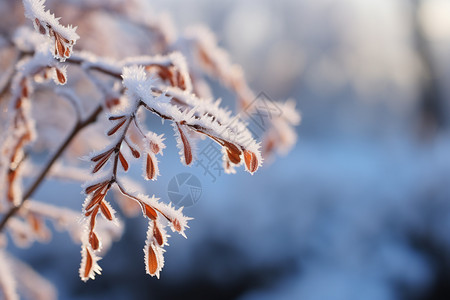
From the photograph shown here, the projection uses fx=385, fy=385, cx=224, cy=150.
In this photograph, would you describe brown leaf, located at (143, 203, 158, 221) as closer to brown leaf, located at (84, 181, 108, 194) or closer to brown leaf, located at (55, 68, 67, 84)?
brown leaf, located at (84, 181, 108, 194)

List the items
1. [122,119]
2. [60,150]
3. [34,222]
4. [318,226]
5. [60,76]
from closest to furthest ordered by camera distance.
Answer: [122,119] < [60,76] < [60,150] < [34,222] < [318,226]

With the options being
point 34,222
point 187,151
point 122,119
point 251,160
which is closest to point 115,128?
point 122,119

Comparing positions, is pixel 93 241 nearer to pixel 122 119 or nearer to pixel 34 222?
pixel 122 119

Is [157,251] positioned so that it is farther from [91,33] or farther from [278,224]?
[278,224]

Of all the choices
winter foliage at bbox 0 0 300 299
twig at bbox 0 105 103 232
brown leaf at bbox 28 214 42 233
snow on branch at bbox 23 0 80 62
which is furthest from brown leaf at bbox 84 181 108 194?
brown leaf at bbox 28 214 42 233

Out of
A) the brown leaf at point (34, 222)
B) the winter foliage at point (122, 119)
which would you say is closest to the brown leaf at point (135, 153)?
the winter foliage at point (122, 119)

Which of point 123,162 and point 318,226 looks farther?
point 318,226

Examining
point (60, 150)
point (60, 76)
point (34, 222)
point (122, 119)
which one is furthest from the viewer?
point (34, 222)

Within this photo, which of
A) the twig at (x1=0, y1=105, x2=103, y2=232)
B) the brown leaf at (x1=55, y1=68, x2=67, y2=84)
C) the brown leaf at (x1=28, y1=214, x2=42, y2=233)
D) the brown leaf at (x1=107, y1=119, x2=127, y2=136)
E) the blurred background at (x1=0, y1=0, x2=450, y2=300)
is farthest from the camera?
the blurred background at (x1=0, y1=0, x2=450, y2=300)

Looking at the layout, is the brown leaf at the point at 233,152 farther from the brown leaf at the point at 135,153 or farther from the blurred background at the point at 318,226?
the blurred background at the point at 318,226
